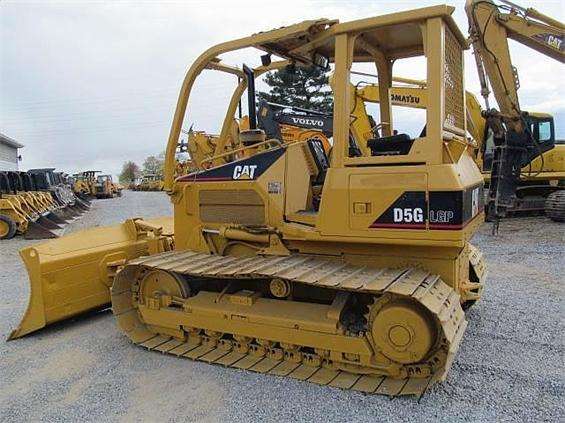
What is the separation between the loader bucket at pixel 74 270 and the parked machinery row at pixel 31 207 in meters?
8.41

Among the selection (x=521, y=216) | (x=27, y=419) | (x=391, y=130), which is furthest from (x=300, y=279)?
(x=521, y=216)

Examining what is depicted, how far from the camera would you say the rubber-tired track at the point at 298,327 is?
10.8ft

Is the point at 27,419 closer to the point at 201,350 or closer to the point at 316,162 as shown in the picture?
the point at 201,350

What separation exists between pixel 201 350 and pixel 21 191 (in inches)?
527

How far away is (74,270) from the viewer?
16.1ft

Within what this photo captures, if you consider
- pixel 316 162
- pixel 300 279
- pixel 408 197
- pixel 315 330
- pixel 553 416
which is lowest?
pixel 553 416

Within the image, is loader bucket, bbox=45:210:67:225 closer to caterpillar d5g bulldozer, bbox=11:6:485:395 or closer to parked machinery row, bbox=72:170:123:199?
caterpillar d5g bulldozer, bbox=11:6:485:395

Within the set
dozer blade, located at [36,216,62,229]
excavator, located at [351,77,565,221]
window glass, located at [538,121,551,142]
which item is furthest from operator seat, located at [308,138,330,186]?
dozer blade, located at [36,216,62,229]

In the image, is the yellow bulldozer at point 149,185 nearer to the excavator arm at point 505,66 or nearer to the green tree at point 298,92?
the green tree at point 298,92

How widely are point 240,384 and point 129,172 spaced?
279 ft

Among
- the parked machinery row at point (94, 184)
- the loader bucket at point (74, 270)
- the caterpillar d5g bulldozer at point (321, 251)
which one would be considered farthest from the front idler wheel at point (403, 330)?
the parked machinery row at point (94, 184)

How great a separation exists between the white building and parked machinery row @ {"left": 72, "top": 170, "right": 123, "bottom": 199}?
180 inches

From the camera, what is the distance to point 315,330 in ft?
12.0

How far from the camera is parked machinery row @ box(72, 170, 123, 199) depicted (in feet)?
109
